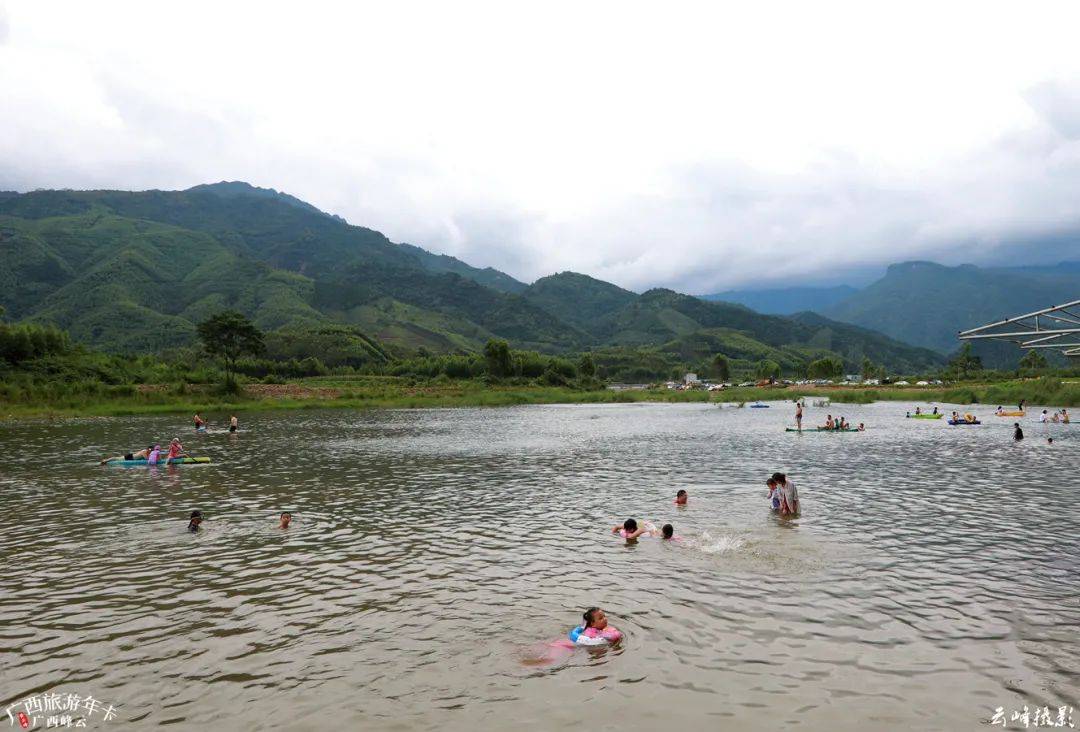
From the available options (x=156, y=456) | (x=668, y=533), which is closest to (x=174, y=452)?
(x=156, y=456)

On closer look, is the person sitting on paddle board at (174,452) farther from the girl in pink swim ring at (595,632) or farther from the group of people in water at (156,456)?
the girl in pink swim ring at (595,632)

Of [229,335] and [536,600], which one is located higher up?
[229,335]

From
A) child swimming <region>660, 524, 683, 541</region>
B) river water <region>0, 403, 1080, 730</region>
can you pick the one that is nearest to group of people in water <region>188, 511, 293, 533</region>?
river water <region>0, 403, 1080, 730</region>

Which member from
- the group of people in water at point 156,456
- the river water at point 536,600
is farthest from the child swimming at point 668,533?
the group of people in water at point 156,456

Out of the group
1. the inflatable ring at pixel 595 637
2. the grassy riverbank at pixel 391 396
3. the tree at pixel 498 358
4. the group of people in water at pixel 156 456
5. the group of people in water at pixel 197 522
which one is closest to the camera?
the inflatable ring at pixel 595 637

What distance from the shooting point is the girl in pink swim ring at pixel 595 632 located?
14.3 m

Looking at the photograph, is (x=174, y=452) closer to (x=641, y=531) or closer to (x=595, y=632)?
(x=641, y=531)

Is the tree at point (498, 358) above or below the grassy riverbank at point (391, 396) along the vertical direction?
above

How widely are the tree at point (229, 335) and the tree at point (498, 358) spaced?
57.5 m

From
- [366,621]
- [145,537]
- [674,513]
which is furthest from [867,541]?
[145,537]

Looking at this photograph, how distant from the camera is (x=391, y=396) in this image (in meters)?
128

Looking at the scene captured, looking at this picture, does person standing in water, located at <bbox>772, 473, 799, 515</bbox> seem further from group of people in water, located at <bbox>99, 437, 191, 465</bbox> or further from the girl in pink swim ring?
group of people in water, located at <bbox>99, 437, 191, 465</bbox>

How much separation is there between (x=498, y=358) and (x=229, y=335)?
66191 millimetres

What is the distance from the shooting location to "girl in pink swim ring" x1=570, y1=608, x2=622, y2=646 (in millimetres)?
14297
